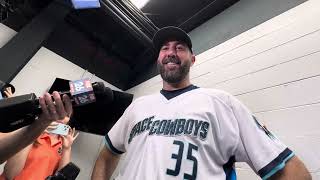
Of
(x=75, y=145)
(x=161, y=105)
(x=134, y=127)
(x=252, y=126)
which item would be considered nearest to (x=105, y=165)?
(x=134, y=127)

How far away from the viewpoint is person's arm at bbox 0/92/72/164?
94cm

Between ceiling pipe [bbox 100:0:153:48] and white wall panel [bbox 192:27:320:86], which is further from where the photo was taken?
ceiling pipe [bbox 100:0:153:48]

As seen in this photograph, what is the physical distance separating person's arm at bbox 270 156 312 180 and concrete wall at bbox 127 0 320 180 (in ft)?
1.53

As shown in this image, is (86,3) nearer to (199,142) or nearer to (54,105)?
(54,105)

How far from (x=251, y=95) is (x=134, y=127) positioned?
41.3 inches

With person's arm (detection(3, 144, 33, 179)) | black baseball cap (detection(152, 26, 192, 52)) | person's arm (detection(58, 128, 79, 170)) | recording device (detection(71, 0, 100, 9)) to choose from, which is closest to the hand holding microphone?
black baseball cap (detection(152, 26, 192, 52))

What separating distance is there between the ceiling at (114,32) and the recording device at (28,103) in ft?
7.26

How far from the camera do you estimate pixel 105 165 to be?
1.49 m

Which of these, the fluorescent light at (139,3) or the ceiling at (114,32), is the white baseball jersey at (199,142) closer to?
the ceiling at (114,32)

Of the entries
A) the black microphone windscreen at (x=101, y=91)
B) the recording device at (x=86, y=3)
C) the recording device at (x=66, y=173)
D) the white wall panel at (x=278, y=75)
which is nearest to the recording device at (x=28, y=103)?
the black microphone windscreen at (x=101, y=91)

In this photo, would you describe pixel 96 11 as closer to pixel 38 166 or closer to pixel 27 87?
pixel 27 87

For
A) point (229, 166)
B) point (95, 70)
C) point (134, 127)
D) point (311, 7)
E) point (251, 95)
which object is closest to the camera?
point (229, 166)

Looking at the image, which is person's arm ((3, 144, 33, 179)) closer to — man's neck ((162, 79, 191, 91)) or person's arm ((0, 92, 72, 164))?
person's arm ((0, 92, 72, 164))

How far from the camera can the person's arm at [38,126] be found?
94cm
